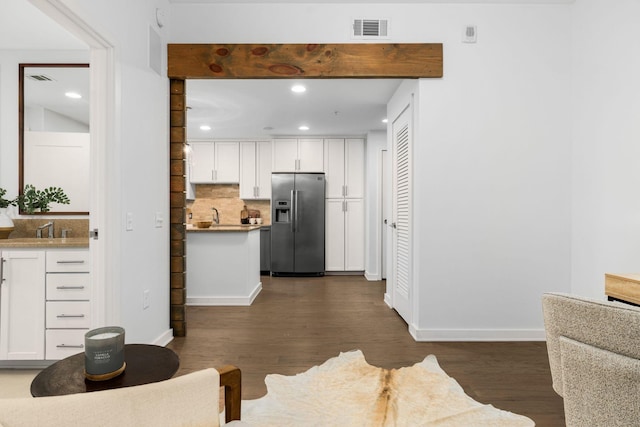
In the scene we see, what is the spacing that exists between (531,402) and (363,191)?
15.9 feet

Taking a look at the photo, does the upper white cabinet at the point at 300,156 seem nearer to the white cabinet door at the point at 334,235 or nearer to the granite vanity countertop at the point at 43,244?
the white cabinet door at the point at 334,235

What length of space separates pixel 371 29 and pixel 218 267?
3.02m

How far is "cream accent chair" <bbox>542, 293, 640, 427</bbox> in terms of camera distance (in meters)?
0.98

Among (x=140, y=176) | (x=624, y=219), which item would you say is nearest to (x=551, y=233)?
(x=624, y=219)

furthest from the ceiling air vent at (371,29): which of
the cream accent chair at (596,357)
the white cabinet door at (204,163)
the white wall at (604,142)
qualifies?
the white cabinet door at (204,163)

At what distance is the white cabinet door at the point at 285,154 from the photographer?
6801 millimetres

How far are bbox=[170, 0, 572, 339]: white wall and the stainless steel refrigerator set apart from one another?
138 inches

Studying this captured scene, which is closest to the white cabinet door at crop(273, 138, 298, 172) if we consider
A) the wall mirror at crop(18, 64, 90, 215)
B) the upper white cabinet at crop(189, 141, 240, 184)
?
the upper white cabinet at crop(189, 141, 240, 184)

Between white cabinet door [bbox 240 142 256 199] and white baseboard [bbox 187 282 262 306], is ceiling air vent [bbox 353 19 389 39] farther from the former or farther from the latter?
white cabinet door [bbox 240 142 256 199]

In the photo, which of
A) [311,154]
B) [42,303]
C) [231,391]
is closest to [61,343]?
[42,303]

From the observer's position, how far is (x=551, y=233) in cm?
321

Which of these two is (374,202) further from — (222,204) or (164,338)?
(164,338)

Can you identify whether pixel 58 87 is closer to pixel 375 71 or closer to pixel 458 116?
pixel 375 71

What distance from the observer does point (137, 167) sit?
106 inches
